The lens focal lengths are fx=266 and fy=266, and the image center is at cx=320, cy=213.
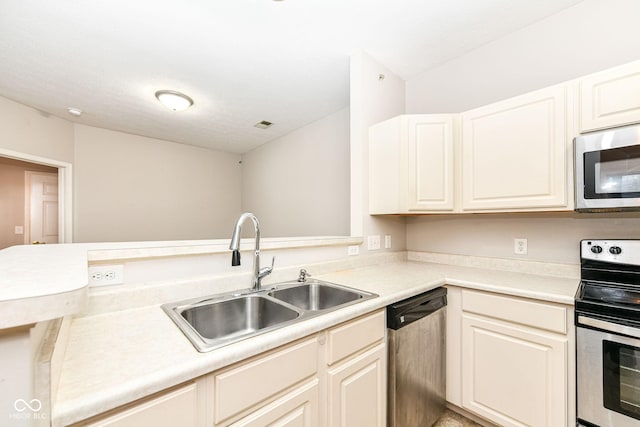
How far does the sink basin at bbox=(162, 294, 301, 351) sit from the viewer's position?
115 centimetres

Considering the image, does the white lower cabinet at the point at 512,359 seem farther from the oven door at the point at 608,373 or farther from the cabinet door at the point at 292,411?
the cabinet door at the point at 292,411

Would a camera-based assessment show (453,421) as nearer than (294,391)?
No

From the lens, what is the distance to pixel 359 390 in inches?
46.2

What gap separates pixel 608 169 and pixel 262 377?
1.82m

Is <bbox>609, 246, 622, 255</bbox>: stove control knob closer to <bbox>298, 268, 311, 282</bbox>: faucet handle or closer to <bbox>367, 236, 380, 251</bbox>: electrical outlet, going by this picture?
<bbox>367, 236, 380, 251</bbox>: electrical outlet

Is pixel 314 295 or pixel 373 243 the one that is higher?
pixel 373 243

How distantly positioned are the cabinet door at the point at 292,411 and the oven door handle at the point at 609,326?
1.22 m

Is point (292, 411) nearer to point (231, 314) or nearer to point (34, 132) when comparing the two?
point (231, 314)

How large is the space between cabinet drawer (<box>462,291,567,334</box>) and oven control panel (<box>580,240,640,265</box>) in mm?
468

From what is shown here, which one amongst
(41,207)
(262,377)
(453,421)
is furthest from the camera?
(41,207)

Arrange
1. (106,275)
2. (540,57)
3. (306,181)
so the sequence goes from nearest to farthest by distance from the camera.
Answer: (106,275) → (540,57) → (306,181)

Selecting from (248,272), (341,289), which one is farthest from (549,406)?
(248,272)

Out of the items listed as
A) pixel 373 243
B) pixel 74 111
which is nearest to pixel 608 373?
pixel 373 243

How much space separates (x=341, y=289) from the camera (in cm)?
148
